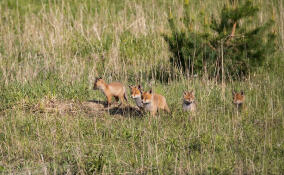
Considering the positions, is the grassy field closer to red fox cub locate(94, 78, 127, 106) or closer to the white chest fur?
the white chest fur

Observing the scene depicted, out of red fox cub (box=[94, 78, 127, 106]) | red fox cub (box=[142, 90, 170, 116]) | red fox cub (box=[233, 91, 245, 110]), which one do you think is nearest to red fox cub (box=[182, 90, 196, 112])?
red fox cub (box=[142, 90, 170, 116])

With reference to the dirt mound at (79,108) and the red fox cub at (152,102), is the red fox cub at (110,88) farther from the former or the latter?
the red fox cub at (152,102)

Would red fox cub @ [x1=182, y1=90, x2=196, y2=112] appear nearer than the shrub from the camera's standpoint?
Yes

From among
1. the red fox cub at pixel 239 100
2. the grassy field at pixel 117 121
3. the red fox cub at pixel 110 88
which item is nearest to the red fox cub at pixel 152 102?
the grassy field at pixel 117 121

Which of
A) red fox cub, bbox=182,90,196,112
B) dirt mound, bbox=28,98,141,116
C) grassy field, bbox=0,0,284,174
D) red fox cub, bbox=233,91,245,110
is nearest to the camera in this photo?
grassy field, bbox=0,0,284,174

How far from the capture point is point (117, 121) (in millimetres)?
6707

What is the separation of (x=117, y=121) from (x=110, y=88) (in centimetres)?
136

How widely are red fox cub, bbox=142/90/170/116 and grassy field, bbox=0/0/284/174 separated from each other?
146mm

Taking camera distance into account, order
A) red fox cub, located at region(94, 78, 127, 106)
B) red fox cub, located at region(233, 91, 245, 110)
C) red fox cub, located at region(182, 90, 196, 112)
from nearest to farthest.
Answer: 1. red fox cub, located at region(182, 90, 196, 112)
2. red fox cub, located at region(233, 91, 245, 110)
3. red fox cub, located at region(94, 78, 127, 106)

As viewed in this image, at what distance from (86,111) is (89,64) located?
293cm

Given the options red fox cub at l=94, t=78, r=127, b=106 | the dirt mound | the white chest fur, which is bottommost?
the dirt mound

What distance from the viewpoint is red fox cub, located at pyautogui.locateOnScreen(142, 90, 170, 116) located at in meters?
6.98

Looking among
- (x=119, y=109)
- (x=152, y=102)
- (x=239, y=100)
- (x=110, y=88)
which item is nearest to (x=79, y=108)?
(x=110, y=88)

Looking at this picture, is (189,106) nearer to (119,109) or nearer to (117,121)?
(117,121)
